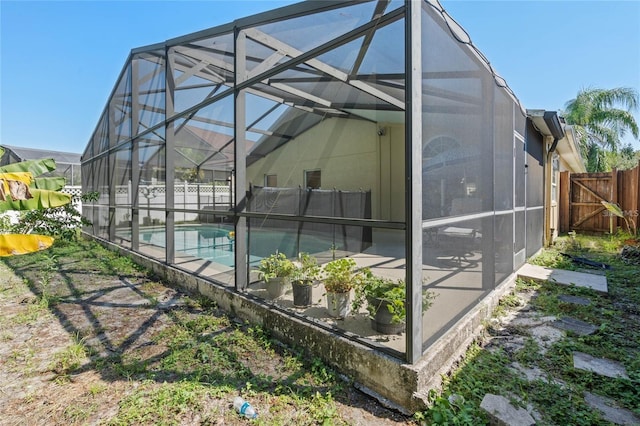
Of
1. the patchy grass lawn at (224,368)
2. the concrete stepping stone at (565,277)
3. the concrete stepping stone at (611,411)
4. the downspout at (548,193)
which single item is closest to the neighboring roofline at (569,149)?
the downspout at (548,193)

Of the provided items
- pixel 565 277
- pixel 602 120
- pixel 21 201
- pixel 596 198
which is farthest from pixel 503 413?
pixel 602 120

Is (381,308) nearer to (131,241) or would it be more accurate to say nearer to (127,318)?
(127,318)

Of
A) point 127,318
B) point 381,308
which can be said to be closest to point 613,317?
point 381,308

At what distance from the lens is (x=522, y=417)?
1789 millimetres

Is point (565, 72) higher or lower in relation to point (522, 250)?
higher

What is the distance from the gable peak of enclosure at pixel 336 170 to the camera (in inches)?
86.4

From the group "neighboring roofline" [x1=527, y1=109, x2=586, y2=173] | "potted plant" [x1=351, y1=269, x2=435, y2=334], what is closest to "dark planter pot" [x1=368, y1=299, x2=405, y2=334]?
"potted plant" [x1=351, y1=269, x2=435, y2=334]

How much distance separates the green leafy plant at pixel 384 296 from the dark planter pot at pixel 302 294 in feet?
1.76

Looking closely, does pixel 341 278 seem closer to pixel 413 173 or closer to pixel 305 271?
pixel 305 271

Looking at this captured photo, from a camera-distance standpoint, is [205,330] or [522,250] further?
[522,250]

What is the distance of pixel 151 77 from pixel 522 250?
734 centimetres

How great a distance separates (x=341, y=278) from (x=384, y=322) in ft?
1.98

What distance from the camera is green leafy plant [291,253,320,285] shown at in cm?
322

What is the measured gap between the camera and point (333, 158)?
632 centimetres
